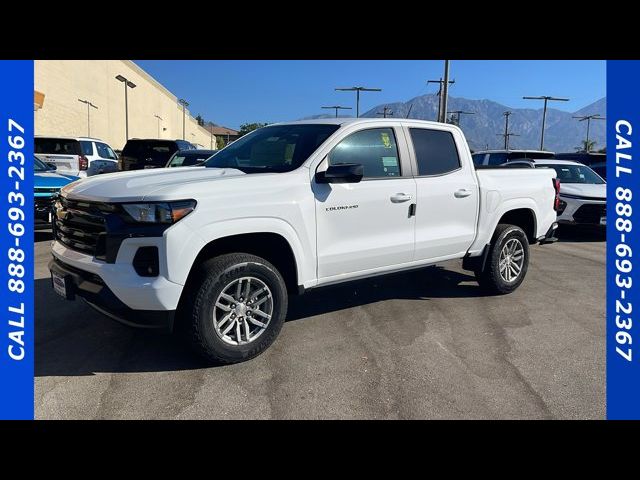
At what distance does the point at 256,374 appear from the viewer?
12.2ft

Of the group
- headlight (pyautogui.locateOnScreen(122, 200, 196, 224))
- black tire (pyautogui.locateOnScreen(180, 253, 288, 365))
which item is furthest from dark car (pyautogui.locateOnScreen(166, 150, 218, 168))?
headlight (pyautogui.locateOnScreen(122, 200, 196, 224))

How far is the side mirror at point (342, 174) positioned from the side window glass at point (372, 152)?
0.82 feet

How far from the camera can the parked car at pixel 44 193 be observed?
8.18 m

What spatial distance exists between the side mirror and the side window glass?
25cm

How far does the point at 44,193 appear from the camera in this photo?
27.5ft

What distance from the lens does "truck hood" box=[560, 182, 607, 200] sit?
10.2 meters

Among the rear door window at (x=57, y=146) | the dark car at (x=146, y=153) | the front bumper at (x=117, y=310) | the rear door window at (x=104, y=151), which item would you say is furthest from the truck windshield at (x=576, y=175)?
the rear door window at (x=104, y=151)

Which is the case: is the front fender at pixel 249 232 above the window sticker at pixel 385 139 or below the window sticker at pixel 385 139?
below

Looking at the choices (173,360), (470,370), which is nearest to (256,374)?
(173,360)

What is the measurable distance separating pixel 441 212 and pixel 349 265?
1316mm

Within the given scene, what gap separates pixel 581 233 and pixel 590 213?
1.74 meters

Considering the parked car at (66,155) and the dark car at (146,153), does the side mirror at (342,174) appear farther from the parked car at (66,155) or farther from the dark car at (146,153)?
the dark car at (146,153)

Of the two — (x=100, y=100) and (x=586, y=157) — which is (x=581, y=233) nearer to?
(x=586, y=157)
